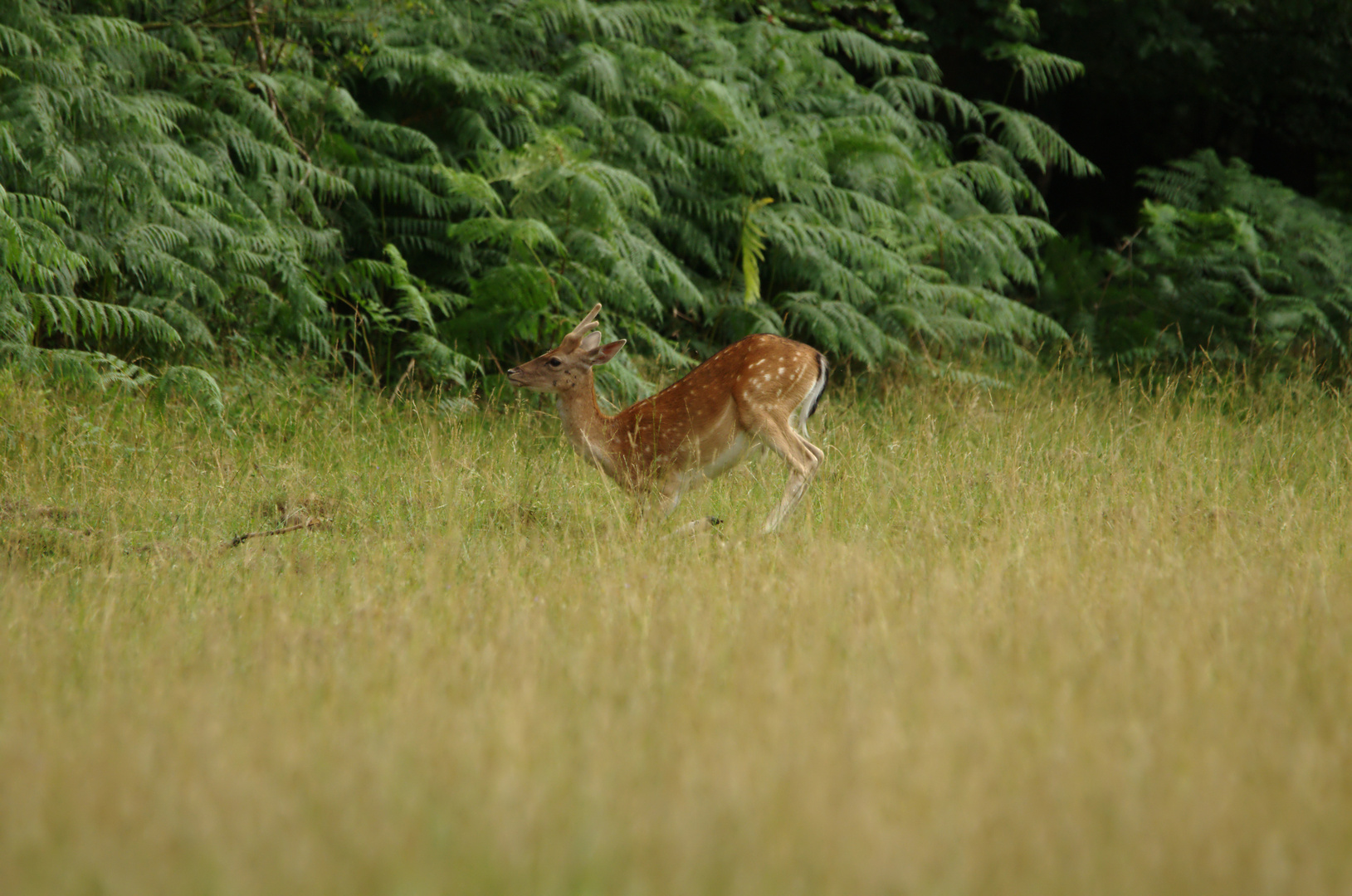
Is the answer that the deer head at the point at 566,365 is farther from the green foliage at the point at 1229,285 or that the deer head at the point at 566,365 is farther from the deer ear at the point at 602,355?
the green foliage at the point at 1229,285

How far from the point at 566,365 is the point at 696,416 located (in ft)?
2.45

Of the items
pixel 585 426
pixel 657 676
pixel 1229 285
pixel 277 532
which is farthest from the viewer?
pixel 1229 285

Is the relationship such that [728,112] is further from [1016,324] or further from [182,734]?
[182,734]

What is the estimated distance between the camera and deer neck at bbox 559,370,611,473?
234 inches

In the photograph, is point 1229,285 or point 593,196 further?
point 1229,285

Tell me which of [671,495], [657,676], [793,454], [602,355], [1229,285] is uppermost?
[657,676]

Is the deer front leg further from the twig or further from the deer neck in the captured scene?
the twig

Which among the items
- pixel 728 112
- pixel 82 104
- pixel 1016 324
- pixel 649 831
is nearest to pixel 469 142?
pixel 728 112

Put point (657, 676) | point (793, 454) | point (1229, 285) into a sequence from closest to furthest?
1. point (657, 676)
2. point (793, 454)
3. point (1229, 285)

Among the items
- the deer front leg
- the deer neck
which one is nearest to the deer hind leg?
the deer front leg

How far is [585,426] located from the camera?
5.98 metres

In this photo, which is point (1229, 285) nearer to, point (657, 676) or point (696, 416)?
point (696, 416)

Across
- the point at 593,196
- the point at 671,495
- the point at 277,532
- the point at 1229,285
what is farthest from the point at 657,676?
the point at 1229,285

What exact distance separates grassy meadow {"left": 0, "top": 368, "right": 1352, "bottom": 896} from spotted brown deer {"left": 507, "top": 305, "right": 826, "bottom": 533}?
206 millimetres
